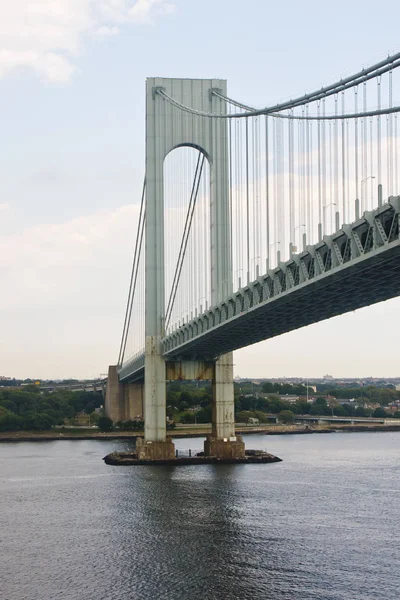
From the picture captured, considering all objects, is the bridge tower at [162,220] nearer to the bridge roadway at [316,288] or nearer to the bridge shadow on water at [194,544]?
the bridge roadway at [316,288]

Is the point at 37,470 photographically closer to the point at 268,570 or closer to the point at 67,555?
the point at 67,555

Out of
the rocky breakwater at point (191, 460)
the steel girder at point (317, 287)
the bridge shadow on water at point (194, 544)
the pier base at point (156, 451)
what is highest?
the steel girder at point (317, 287)

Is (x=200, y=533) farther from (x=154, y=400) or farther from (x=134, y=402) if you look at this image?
(x=134, y=402)

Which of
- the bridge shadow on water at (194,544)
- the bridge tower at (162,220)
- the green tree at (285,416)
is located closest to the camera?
the bridge shadow on water at (194,544)

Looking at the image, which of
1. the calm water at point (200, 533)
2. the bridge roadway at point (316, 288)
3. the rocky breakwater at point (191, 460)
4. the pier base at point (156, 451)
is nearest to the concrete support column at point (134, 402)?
the rocky breakwater at point (191, 460)

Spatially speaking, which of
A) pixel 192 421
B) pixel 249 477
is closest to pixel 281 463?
pixel 249 477
